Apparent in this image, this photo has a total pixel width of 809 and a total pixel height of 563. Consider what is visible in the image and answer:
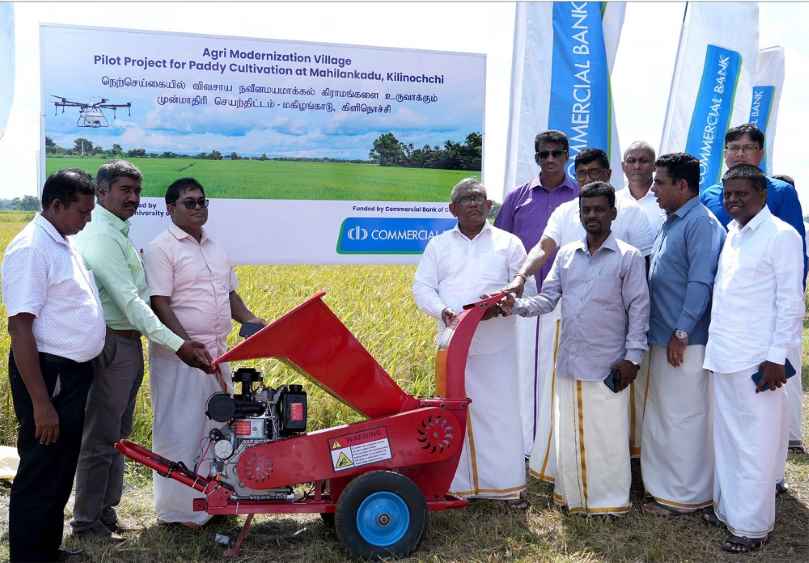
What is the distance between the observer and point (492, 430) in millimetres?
4973

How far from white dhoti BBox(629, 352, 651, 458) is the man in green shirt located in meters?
2.75

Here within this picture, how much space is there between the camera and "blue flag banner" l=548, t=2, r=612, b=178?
6.72 metres

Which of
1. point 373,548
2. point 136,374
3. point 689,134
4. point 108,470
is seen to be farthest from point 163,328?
point 689,134

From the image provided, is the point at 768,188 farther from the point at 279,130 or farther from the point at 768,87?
the point at 768,87

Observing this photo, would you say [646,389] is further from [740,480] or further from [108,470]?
[108,470]

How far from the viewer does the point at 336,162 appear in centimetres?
618

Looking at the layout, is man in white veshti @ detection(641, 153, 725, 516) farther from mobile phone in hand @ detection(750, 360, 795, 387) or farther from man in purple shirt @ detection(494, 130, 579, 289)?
man in purple shirt @ detection(494, 130, 579, 289)

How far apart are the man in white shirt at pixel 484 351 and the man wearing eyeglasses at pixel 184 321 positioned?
4.17 feet

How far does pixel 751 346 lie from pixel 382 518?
2.21 metres

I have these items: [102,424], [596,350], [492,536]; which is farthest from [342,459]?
[596,350]

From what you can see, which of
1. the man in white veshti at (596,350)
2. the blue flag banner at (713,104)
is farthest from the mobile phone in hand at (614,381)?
the blue flag banner at (713,104)

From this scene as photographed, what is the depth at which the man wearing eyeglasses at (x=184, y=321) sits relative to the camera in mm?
4477

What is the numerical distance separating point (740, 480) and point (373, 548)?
6.90 feet

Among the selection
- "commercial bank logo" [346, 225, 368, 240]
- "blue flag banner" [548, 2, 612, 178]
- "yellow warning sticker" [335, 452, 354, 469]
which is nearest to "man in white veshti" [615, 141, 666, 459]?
"blue flag banner" [548, 2, 612, 178]
